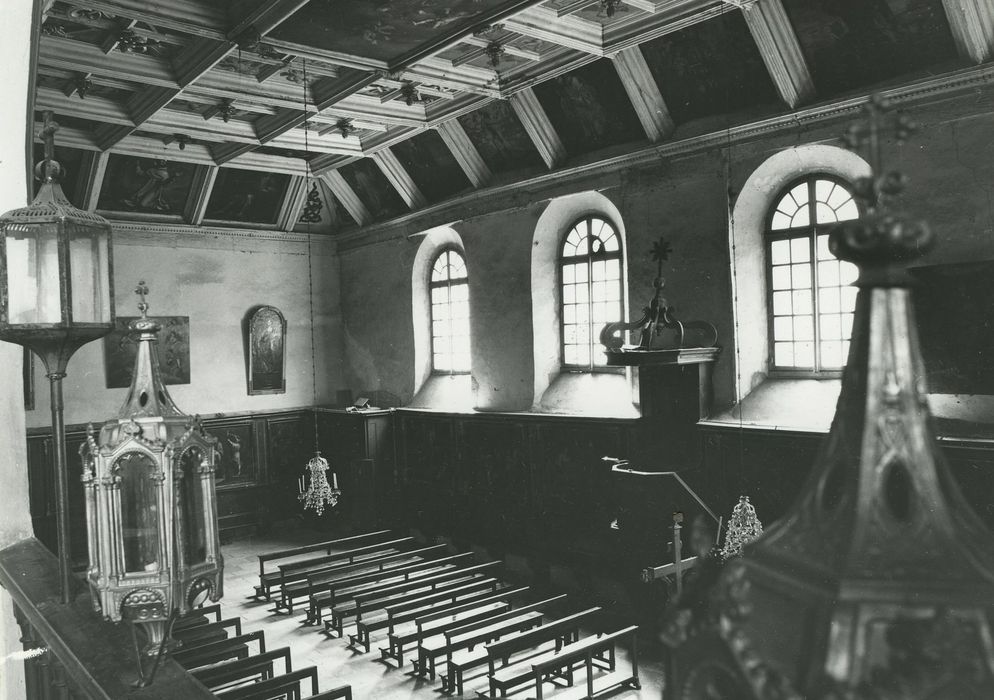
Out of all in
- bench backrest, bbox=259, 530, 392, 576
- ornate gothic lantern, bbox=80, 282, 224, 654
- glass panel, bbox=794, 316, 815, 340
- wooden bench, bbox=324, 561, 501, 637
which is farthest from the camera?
bench backrest, bbox=259, 530, 392, 576

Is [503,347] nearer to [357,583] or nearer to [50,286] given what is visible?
[357,583]

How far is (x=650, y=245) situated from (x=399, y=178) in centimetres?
546

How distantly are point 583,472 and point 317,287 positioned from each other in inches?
303

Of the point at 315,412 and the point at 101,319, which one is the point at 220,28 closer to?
the point at 101,319

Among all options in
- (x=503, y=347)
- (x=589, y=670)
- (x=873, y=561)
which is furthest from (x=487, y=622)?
(x=873, y=561)

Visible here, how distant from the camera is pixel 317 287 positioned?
16.3 metres

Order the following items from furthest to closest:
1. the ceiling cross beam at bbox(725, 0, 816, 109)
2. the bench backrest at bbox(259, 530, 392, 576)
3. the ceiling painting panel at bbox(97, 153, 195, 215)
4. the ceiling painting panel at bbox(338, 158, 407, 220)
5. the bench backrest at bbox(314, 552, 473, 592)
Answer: the ceiling painting panel at bbox(338, 158, 407, 220)
the ceiling painting panel at bbox(97, 153, 195, 215)
the bench backrest at bbox(259, 530, 392, 576)
the bench backrest at bbox(314, 552, 473, 592)
the ceiling cross beam at bbox(725, 0, 816, 109)

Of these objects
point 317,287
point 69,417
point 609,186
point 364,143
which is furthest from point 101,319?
point 317,287

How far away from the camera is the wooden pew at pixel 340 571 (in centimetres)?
1086

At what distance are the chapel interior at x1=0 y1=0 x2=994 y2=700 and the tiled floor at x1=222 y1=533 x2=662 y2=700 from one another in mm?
60

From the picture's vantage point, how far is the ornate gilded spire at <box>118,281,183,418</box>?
8.68 feet

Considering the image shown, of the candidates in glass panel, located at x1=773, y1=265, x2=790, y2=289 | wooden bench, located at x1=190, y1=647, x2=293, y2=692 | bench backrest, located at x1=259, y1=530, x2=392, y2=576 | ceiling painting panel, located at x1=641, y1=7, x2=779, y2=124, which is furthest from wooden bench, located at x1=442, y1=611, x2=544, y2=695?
ceiling painting panel, located at x1=641, y1=7, x2=779, y2=124

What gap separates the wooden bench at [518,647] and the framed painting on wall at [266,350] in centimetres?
856

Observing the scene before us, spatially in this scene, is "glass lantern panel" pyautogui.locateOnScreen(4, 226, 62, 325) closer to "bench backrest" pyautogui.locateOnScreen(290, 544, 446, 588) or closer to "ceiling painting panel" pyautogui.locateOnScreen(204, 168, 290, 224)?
"bench backrest" pyautogui.locateOnScreen(290, 544, 446, 588)
